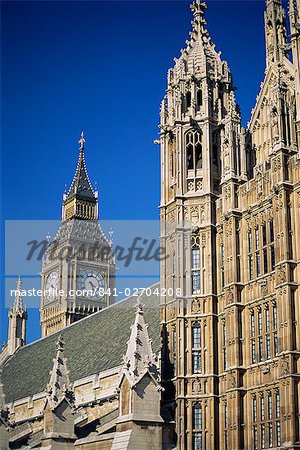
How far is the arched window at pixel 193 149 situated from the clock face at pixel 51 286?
48333 mm

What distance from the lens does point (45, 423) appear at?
171 ft

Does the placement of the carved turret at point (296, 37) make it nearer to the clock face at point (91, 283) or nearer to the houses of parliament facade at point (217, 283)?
the houses of parliament facade at point (217, 283)

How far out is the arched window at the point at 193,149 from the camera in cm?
5034

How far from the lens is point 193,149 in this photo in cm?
5031

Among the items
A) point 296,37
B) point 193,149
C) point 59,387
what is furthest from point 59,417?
point 296,37

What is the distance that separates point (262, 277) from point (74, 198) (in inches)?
2332

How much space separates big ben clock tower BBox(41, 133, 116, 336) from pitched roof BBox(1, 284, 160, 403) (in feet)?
26.8

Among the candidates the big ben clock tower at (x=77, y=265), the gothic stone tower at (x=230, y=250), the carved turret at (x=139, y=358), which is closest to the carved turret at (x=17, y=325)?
the big ben clock tower at (x=77, y=265)

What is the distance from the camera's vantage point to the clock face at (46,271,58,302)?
96.6 meters

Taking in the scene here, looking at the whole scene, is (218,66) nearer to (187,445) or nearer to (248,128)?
(248,128)

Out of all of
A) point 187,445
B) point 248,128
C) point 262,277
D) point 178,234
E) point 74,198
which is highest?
point 74,198

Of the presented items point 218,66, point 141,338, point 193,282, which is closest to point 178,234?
point 193,282

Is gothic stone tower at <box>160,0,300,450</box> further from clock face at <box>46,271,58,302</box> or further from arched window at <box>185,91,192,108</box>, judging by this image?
clock face at <box>46,271,58,302</box>

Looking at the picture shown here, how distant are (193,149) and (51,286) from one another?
50.5 metres
